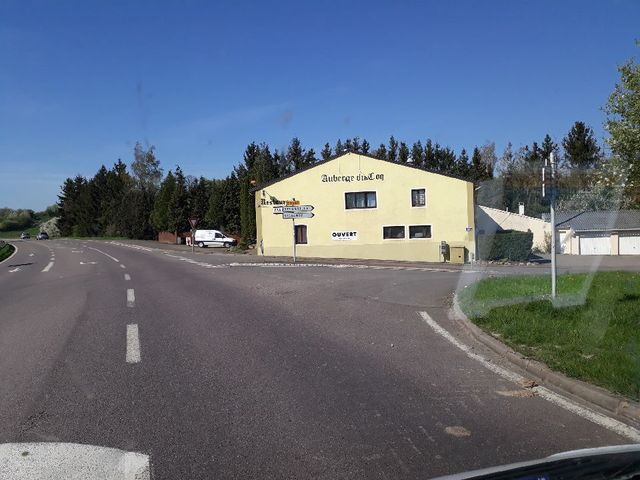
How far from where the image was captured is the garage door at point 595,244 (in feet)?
162

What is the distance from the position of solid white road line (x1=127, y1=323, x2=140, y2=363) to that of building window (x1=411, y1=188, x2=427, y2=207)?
28775 mm

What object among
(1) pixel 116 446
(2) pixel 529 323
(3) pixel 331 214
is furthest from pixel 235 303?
(3) pixel 331 214

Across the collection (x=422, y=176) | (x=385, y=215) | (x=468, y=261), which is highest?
(x=422, y=176)

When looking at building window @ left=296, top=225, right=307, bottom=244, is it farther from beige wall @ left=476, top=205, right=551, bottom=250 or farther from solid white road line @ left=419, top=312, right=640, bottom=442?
solid white road line @ left=419, top=312, right=640, bottom=442

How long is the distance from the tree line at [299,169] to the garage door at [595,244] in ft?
14.6

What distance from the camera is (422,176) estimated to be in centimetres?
3706

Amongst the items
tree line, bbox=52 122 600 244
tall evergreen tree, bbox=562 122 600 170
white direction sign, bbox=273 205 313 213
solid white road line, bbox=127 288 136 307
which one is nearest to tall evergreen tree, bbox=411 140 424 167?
tree line, bbox=52 122 600 244

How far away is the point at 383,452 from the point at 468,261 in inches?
1299

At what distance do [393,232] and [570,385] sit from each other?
104 feet

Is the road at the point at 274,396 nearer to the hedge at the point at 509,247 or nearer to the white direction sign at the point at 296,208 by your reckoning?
the white direction sign at the point at 296,208

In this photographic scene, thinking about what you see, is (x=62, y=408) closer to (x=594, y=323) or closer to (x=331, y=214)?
(x=594, y=323)

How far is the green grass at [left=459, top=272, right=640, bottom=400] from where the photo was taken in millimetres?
6160

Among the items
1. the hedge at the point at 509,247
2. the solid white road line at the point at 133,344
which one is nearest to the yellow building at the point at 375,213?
the hedge at the point at 509,247

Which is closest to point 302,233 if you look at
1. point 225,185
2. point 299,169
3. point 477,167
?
point 299,169
